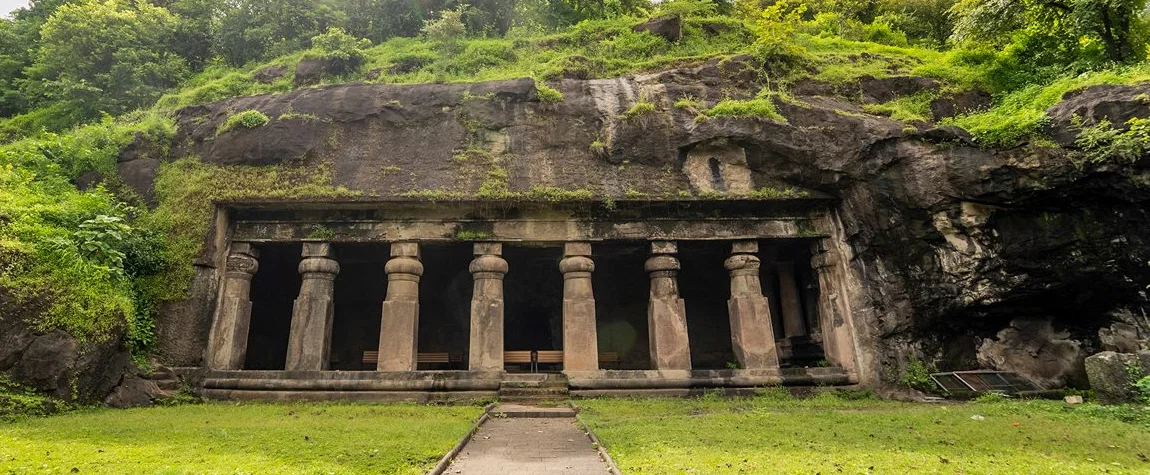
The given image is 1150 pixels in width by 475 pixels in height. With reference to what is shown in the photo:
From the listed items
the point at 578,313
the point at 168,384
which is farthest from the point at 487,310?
the point at 168,384

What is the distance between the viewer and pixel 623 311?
1722 centimetres

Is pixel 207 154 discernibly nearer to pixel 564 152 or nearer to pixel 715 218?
pixel 564 152

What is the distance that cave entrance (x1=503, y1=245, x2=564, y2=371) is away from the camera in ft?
55.8

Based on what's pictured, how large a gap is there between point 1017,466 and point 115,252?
13.5m

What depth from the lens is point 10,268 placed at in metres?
9.05

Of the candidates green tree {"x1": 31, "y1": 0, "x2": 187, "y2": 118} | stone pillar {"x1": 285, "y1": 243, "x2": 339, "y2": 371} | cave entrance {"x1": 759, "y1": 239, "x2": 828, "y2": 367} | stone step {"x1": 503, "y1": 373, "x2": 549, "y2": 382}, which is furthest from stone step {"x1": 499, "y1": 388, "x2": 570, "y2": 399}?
green tree {"x1": 31, "y1": 0, "x2": 187, "y2": 118}

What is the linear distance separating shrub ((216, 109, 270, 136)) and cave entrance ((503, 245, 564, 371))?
719 cm

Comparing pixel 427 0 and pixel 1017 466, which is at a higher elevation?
pixel 427 0

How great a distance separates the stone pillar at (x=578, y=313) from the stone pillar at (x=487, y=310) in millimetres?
1385

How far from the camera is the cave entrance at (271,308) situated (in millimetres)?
14852

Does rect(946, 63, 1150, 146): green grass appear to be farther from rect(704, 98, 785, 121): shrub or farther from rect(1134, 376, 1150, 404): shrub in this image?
rect(1134, 376, 1150, 404): shrub

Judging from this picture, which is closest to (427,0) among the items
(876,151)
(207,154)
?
(207,154)

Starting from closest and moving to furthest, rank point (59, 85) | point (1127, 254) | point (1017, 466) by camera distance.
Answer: point (1017, 466) < point (1127, 254) < point (59, 85)

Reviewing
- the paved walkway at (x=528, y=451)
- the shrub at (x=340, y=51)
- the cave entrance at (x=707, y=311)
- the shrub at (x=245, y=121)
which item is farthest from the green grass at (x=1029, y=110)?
the shrub at (x=340, y=51)
